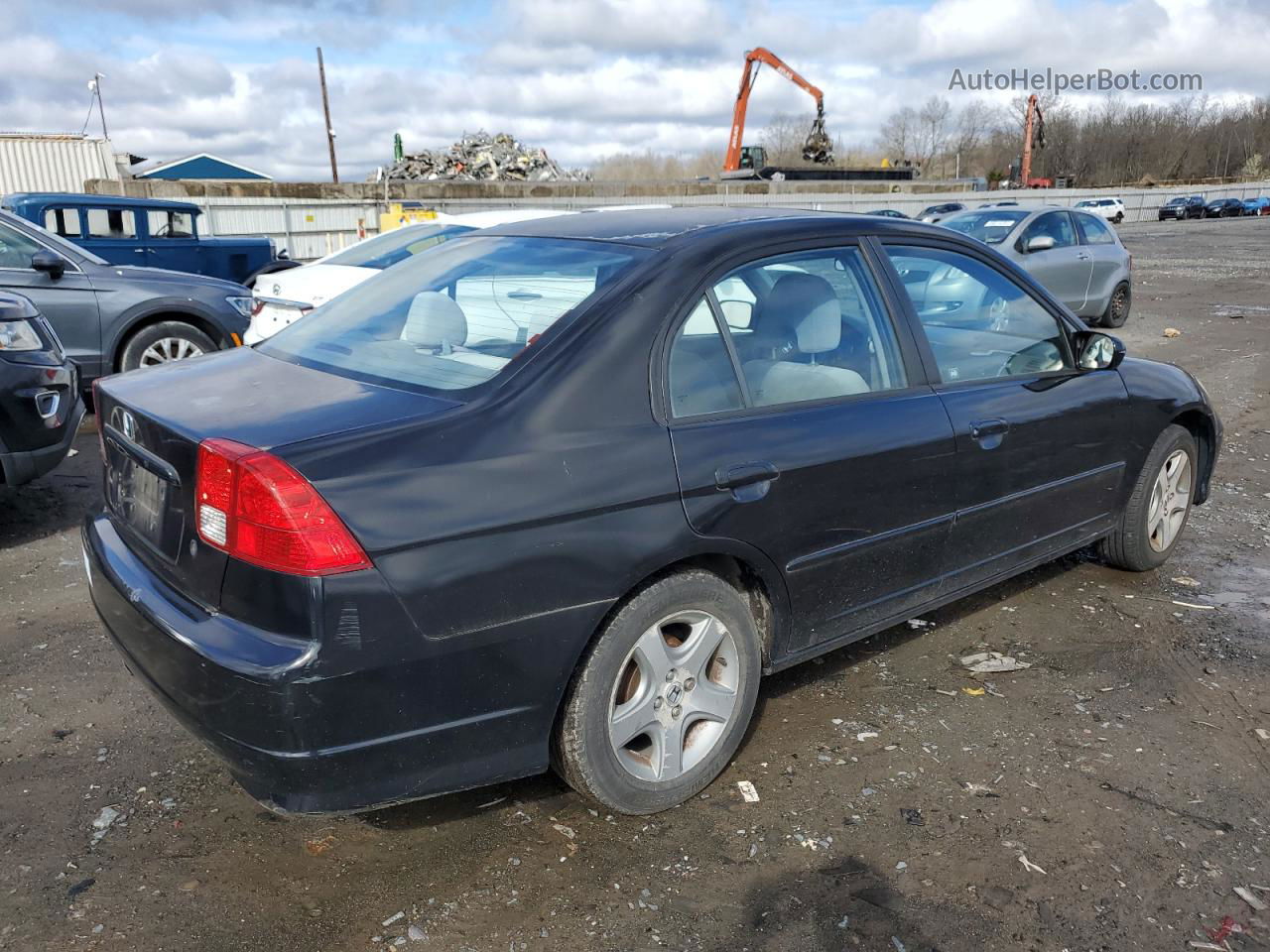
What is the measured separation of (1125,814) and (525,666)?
6.10 ft

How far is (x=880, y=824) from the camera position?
2.96m

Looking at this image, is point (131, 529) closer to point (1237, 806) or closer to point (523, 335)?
point (523, 335)

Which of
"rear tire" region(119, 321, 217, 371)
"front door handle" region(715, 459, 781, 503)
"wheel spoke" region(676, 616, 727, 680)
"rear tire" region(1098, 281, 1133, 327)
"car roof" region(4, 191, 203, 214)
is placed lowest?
"rear tire" region(1098, 281, 1133, 327)

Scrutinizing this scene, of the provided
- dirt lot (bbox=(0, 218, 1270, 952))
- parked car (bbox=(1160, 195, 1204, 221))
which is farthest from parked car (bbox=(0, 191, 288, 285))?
parked car (bbox=(1160, 195, 1204, 221))

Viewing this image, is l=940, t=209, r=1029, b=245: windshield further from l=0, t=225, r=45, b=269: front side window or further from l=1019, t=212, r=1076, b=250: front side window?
l=0, t=225, r=45, b=269: front side window

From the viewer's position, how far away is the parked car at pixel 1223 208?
5672 centimetres

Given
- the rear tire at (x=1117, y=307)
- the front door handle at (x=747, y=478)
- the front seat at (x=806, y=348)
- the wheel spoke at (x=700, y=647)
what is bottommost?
the rear tire at (x=1117, y=307)

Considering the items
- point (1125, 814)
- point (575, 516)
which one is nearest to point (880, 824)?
point (1125, 814)

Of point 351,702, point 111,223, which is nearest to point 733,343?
point 351,702

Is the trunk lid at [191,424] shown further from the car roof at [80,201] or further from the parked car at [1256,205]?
the parked car at [1256,205]

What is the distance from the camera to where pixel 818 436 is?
315cm

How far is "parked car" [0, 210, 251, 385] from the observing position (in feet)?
25.6

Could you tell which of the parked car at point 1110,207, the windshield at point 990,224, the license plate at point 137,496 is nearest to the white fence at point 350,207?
the windshield at point 990,224

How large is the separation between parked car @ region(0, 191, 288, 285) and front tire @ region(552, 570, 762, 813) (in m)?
11.8
